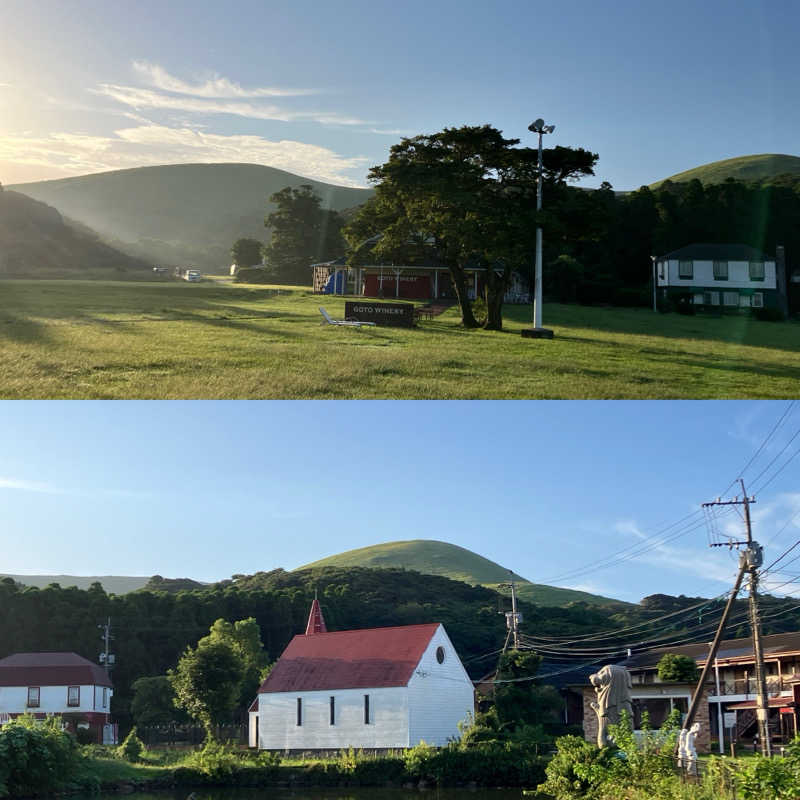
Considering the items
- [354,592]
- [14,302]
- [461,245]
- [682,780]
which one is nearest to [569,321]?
[461,245]

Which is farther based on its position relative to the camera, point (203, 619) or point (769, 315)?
point (203, 619)

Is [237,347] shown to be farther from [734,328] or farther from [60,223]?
[734,328]

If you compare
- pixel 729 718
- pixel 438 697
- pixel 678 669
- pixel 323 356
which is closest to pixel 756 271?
pixel 678 669

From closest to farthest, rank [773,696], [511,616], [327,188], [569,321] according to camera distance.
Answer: [569,321] → [773,696] → [327,188] → [511,616]

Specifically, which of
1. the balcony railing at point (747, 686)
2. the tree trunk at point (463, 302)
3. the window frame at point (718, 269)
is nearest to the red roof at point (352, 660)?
the balcony railing at point (747, 686)

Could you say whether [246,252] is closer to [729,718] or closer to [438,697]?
[438,697]
